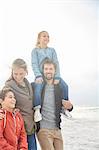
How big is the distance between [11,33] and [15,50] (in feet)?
0.39

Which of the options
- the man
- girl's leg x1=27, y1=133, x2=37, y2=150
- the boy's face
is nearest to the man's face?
the man

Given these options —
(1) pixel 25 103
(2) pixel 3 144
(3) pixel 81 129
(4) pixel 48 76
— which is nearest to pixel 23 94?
(1) pixel 25 103

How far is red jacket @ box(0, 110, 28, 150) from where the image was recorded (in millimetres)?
1665

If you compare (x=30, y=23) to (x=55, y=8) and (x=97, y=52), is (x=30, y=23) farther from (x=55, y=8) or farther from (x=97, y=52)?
(x=97, y=52)

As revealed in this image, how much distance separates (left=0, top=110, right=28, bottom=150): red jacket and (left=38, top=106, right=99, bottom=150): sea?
51cm

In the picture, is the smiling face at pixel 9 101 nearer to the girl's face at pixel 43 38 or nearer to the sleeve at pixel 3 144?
the sleeve at pixel 3 144

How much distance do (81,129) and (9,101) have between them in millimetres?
745

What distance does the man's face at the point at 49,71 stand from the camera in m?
1.88

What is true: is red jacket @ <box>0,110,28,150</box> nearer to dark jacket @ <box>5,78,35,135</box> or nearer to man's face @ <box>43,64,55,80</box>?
dark jacket @ <box>5,78,35,135</box>

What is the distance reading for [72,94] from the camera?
2215 millimetres

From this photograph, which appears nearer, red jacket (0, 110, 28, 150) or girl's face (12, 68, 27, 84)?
red jacket (0, 110, 28, 150)

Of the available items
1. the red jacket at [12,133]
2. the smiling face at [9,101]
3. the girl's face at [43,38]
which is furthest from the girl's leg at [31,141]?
the girl's face at [43,38]

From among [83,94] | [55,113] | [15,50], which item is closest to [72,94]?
[83,94]

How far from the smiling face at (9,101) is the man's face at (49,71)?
25 cm
